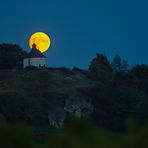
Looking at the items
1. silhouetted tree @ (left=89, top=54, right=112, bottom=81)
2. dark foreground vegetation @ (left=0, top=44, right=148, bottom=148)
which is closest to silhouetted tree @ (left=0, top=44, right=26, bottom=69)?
dark foreground vegetation @ (left=0, top=44, right=148, bottom=148)

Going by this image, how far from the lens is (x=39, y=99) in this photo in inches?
2299

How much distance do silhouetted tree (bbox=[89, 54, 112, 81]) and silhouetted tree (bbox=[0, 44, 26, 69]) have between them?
37.2 feet

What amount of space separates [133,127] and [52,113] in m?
51.1

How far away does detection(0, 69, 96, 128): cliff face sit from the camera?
53656 mm

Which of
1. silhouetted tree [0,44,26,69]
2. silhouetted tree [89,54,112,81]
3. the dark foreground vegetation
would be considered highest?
silhouetted tree [0,44,26,69]

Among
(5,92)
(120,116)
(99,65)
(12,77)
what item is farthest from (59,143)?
(99,65)

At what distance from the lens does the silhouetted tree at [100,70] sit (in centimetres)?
7306

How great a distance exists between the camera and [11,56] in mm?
82438

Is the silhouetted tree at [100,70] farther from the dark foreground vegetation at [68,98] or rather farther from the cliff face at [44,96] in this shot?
the cliff face at [44,96]

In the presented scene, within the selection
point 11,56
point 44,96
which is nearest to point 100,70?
point 11,56

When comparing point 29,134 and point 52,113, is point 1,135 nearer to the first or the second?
point 29,134

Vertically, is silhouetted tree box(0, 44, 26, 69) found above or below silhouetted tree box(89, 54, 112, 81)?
above

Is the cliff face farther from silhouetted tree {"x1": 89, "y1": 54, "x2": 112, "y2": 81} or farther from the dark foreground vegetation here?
silhouetted tree {"x1": 89, "y1": 54, "x2": 112, "y2": 81}

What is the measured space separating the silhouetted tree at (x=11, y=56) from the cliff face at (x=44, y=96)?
25.9 feet
